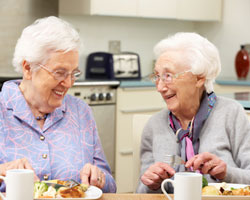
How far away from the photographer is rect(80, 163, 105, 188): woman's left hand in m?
1.77

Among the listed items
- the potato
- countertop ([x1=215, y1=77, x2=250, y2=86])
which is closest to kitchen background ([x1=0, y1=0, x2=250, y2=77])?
countertop ([x1=215, y1=77, x2=250, y2=86])

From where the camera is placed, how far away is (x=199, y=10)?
17.5 ft

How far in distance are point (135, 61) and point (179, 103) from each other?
2795mm

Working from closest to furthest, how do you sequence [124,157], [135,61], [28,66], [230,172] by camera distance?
[230,172], [28,66], [124,157], [135,61]

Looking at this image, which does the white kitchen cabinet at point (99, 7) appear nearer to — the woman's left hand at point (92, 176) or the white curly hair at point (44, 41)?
the white curly hair at point (44, 41)

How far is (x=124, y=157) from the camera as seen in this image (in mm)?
4449

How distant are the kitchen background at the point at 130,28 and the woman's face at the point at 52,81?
245cm

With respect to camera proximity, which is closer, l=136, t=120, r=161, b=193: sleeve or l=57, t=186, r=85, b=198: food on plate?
l=57, t=186, r=85, b=198: food on plate

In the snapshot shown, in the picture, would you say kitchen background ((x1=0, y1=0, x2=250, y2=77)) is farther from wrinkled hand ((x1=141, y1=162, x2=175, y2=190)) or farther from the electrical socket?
wrinkled hand ((x1=141, y1=162, x2=175, y2=190))

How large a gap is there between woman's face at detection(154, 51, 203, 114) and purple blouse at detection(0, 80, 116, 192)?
333 millimetres

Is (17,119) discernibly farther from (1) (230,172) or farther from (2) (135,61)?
(2) (135,61)

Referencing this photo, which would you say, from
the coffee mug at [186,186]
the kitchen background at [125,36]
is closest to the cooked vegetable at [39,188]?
the coffee mug at [186,186]

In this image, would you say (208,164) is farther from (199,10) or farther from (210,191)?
(199,10)

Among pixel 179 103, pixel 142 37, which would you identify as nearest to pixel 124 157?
pixel 142 37
